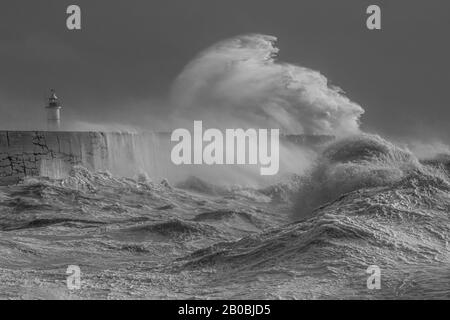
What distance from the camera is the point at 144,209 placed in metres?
11.9

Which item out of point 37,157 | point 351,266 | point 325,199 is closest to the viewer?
point 351,266

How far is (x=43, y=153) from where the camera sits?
666 inches

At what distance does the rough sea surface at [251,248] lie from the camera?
14.8 feet

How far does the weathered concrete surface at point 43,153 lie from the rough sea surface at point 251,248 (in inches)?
200

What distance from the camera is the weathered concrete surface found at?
1634 centimetres

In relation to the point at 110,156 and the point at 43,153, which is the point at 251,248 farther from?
the point at 110,156

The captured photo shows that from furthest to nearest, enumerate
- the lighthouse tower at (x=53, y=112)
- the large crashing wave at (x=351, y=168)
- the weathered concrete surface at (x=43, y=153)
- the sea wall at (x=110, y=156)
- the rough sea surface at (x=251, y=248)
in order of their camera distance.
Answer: the lighthouse tower at (x=53, y=112), the sea wall at (x=110, y=156), the weathered concrete surface at (x=43, y=153), the large crashing wave at (x=351, y=168), the rough sea surface at (x=251, y=248)

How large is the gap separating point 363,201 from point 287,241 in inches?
47.1

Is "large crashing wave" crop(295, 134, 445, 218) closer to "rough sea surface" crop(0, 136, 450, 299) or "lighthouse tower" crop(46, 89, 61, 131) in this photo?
"rough sea surface" crop(0, 136, 450, 299)

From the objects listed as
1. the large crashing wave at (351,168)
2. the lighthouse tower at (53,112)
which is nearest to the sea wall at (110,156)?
the lighthouse tower at (53,112)

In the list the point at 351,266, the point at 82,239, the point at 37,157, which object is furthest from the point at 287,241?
the point at 37,157

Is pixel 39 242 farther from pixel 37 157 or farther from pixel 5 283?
pixel 37 157

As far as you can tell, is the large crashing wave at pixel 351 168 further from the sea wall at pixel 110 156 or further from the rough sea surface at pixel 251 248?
the sea wall at pixel 110 156

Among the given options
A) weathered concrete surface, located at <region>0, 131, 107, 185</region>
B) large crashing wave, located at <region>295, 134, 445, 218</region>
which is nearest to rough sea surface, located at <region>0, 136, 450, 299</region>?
large crashing wave, located at <region>295, 134, 445, 218</region>
